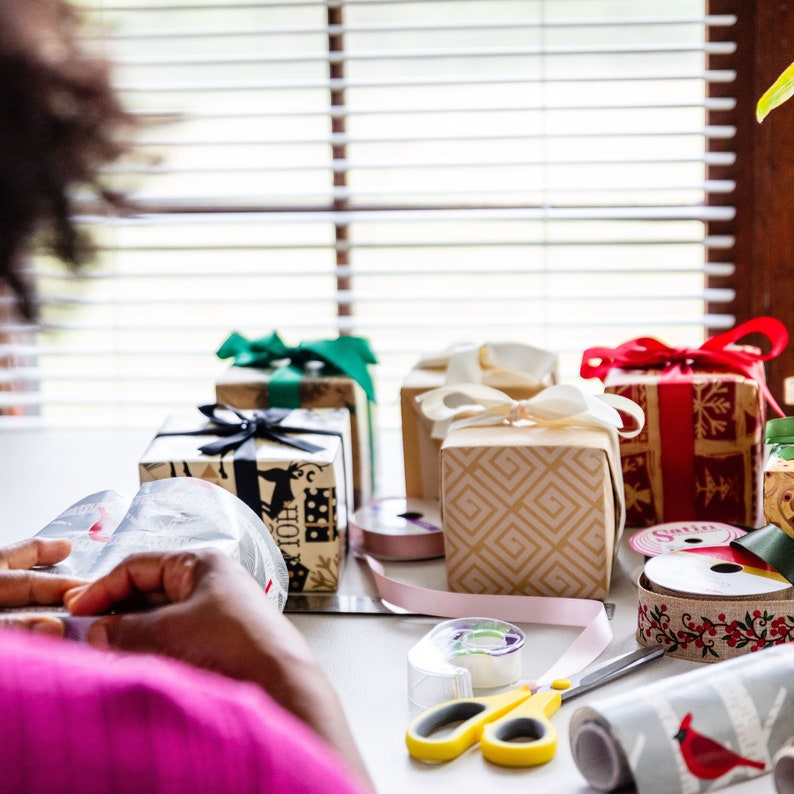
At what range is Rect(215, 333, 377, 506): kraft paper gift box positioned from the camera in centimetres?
108

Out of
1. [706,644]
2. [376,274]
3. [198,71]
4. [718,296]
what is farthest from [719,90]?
[706,644]

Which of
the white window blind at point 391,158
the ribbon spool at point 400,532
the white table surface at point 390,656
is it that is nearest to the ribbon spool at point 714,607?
the white table surface at point 390,656

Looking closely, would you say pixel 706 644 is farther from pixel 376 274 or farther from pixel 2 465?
pixel 2 465

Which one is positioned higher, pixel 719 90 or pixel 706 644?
pixel 719 90

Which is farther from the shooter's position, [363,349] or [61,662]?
[363,349]

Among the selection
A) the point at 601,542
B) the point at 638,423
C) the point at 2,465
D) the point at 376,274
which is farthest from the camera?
the point at 376,274

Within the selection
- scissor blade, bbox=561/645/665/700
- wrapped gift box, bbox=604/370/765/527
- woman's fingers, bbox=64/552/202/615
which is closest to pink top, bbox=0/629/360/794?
woman's fingers, bbox=64/552/202/615

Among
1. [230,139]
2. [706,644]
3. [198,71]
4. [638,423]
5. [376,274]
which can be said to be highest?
[198,71]

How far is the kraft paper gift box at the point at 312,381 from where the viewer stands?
1081 millimetres

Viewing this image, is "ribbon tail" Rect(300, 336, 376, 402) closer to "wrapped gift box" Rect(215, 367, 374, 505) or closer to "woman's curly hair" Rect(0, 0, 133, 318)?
"wrapped gift box" Rect(215, 367, 374, 505)

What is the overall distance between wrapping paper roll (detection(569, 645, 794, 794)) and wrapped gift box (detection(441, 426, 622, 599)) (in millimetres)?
263

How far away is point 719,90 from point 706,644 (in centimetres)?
93

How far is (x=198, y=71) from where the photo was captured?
1512 millimetres

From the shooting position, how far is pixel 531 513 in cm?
85
